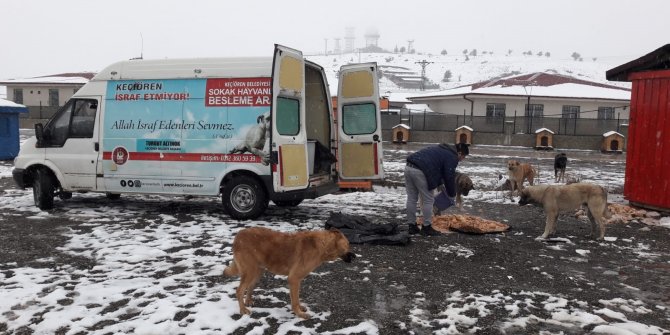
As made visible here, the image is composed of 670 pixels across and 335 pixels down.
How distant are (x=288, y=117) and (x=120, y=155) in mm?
3272

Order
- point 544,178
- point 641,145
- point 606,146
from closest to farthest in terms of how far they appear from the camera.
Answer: point 641,145 → point 544,178 → point 606,146

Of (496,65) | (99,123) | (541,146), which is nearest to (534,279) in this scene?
(99,123)

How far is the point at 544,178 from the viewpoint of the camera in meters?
15.8

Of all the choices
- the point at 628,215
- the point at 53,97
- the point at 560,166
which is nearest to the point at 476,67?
the point at 53,97

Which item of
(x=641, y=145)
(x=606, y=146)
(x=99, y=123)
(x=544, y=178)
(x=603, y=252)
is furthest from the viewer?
(x=606, y=146)

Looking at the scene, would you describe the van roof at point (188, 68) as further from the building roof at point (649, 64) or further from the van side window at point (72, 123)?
the building roof at point (649, 64)

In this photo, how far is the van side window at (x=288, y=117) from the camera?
7.92 m

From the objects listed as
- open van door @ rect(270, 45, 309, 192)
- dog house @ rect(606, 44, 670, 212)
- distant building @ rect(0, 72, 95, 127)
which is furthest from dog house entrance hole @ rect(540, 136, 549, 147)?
distant building @ rect(0, 72, 95, 127)

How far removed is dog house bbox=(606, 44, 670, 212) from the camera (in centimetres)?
957

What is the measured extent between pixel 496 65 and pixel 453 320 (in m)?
116

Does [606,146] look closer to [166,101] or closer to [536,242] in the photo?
[536,242]

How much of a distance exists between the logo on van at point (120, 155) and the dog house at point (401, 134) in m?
23.6

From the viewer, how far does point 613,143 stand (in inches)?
1070

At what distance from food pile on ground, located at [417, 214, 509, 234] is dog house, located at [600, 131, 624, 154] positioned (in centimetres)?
2268
